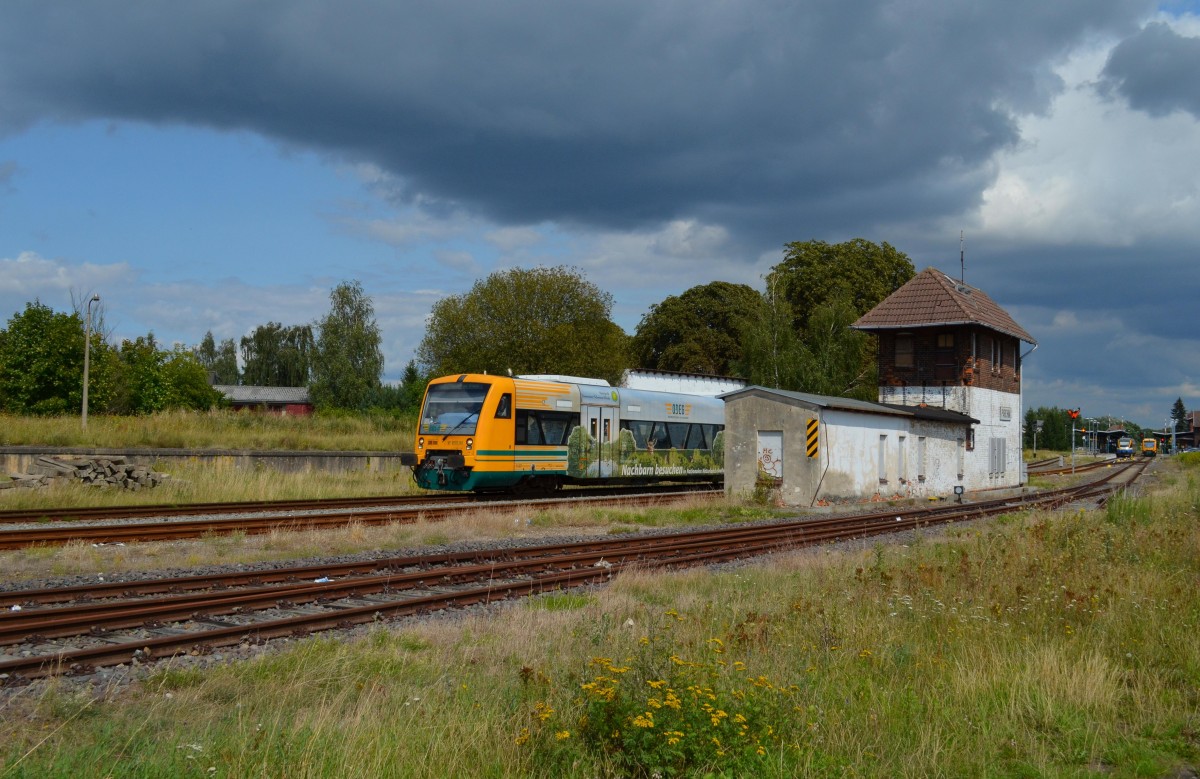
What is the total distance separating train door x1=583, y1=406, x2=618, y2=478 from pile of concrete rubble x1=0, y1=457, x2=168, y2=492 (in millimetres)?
10789

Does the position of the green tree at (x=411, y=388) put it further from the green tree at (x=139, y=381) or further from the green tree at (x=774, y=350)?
the green tree at (x=774, y=350)

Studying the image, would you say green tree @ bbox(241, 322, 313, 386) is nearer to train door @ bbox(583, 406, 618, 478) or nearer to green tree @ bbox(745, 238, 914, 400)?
green tree @ bbox(745, 238, 914, 400)

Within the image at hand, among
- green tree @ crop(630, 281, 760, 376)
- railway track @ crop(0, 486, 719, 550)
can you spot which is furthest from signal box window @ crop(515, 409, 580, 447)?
green tree @ crop(630, 281, 760, 376)

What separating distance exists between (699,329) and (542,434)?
43.7 m

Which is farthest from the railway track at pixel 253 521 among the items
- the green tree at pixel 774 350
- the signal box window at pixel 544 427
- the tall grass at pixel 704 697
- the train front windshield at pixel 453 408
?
the green tree at pixel 774 350

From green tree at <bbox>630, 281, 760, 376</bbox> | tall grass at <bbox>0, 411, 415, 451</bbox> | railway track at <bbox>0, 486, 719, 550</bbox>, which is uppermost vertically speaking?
green tree at <bbox>630, 281, 760, 376</bbox>

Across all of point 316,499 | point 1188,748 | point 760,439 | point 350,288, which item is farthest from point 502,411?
point 350,288

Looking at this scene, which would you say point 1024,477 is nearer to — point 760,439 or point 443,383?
point 760,439

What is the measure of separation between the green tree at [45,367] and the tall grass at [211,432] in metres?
10.9

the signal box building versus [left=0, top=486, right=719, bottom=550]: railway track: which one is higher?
the signal box building

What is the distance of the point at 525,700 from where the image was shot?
19.5 feet

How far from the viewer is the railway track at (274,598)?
809 cm

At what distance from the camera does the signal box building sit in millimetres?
25297

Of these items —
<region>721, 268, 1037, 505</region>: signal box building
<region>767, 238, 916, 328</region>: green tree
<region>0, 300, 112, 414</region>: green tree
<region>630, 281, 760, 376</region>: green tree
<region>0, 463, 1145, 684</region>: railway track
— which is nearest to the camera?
<region>0, 463, 1145, 684</region>: railway track
